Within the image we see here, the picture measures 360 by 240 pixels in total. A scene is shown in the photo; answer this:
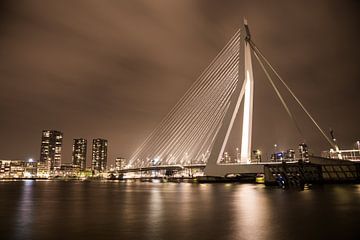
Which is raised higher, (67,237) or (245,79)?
(245,79)

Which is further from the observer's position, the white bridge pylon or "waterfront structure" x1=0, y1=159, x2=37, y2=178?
"waterfront structure" x1=0, y1=159, x2=37, y2=178

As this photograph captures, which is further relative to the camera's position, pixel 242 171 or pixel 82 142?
pixel 82 142

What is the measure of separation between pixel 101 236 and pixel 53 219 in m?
4.63

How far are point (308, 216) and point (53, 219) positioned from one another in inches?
376

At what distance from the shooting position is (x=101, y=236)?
858 cm

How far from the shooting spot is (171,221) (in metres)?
11.2

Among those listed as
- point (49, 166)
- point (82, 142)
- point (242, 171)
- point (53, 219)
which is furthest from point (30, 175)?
point (53, 219)

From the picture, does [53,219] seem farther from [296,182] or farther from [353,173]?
[353,173]

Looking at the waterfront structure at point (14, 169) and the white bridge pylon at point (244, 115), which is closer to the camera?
the white bridge pylon at point (244, 115)

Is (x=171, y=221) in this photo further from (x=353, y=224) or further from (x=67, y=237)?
Answer: (x=353, y=224)

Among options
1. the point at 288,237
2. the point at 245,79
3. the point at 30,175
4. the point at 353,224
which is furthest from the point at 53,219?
the point at 30,175

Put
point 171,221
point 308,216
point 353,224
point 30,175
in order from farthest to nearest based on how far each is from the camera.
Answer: point 30,175 < point 308,216 < point 171,221 < point 353,224

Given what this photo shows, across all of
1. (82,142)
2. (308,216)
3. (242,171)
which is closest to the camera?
(308,216)

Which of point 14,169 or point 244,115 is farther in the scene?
point 14,169
